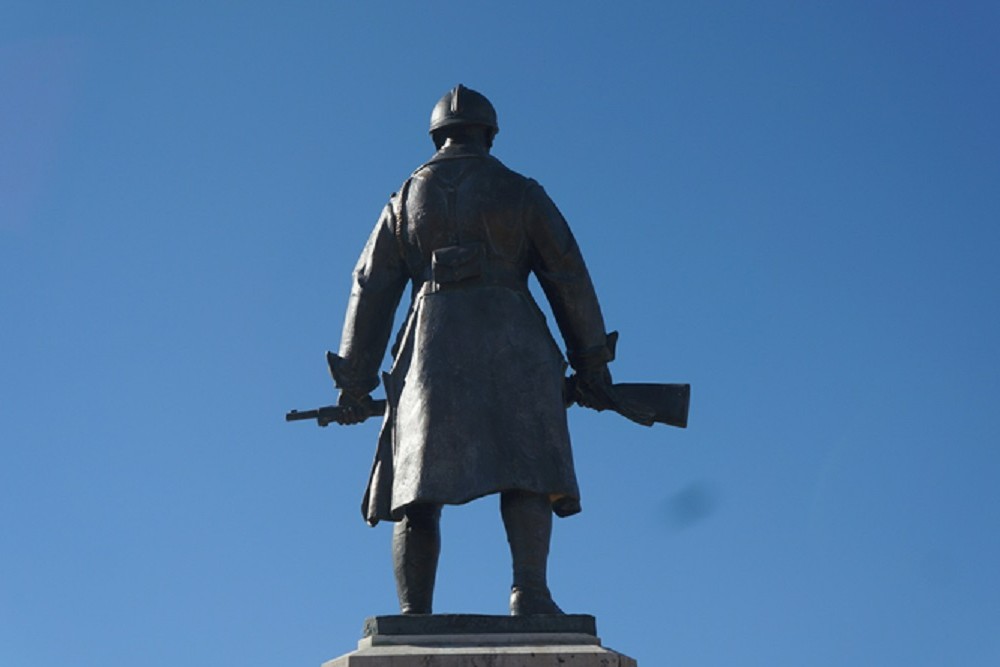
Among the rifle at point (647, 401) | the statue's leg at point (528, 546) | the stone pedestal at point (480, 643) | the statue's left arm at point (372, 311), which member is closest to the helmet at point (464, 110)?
the statue's left arm at point (372, 311)

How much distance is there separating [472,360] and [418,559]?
4.19 feet

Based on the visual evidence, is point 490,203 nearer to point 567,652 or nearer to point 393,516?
point 393,516

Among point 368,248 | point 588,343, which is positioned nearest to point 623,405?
point 588,343

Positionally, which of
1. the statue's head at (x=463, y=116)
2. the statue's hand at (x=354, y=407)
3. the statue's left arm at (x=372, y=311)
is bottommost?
the statue's hand at (x=354, y=407)

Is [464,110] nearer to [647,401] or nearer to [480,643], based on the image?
→ [647,401]

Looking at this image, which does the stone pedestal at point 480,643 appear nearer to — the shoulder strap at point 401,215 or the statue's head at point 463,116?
the shoulder strap at point 401,215

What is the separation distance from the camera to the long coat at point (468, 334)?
11.0 meters

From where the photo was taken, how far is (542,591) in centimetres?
1086

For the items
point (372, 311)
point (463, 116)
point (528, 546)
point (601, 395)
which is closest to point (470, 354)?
point (372, 311)

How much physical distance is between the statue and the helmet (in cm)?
1

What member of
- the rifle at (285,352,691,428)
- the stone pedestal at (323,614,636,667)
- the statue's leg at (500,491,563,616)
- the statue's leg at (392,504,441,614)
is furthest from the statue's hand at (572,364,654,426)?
the stone pedestal at (323,614,636,667)

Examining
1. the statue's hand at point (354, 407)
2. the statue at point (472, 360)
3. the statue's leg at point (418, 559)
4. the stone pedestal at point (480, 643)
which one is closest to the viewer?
the stone pedestal at point (480, 643)

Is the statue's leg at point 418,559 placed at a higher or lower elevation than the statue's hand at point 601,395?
lower

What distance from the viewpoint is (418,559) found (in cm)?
1109
